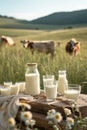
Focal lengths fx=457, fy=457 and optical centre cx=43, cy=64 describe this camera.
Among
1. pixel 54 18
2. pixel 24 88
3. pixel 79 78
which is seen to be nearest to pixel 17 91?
pixel 24 88

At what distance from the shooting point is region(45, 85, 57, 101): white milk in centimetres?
486

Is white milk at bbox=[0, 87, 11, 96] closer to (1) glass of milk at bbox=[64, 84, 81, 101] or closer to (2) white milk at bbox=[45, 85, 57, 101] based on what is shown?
(2) white milk at bbox=[45, 85, 57, 101]

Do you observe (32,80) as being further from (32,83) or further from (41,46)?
(41,46)

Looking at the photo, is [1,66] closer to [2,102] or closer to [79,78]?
[79,78]

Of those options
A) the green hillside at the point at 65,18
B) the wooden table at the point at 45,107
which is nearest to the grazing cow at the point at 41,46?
the wooden table at the point at 45,107

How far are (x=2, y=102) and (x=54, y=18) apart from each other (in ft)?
468

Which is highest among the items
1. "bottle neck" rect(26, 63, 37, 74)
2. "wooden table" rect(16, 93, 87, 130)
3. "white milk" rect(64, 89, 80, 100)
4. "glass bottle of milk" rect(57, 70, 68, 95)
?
"bottle neck" rect(26, 63, 37, 74)

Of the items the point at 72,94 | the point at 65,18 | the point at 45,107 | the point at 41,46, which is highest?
the point at 65,18

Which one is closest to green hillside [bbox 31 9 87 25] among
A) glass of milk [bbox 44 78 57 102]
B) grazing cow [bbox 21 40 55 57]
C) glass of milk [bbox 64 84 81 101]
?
grazing cow [bbox 21 40 55 57]

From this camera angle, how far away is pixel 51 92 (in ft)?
15.9

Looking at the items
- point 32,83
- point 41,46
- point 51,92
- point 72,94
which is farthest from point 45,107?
point 41,46

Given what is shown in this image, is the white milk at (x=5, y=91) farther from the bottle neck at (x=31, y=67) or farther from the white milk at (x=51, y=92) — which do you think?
the white milk at (x=51, y=92)

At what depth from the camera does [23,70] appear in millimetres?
8992

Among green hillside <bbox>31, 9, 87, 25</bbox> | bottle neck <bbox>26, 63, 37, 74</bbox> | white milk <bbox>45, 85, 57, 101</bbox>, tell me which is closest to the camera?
white milk <bbox>45, 85, 57, 101</bbox>
